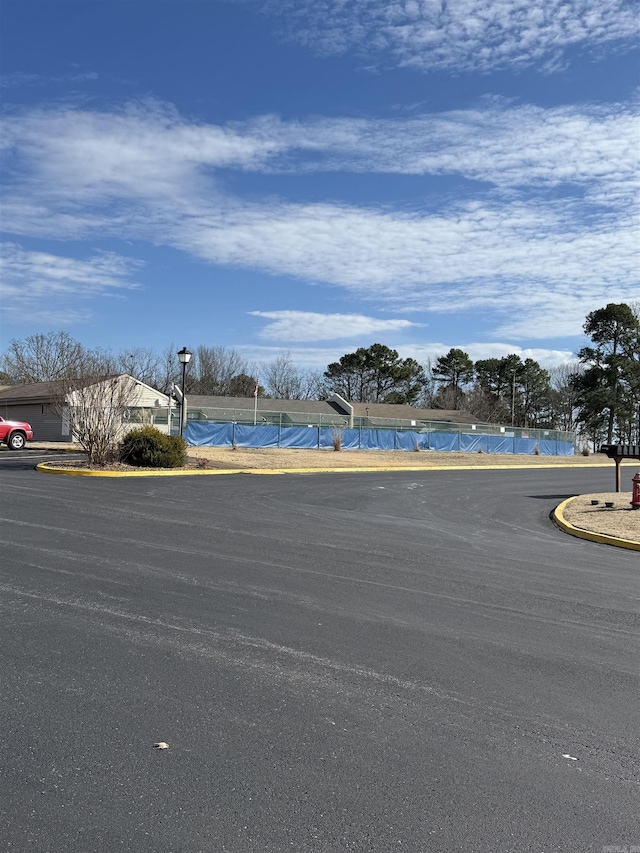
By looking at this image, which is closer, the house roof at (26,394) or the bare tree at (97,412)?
the bare tree at (97,412)

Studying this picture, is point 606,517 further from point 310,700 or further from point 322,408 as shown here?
point 322,408

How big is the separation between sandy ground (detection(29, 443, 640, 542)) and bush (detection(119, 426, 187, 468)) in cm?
158

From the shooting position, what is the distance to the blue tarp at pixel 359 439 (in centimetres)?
4078

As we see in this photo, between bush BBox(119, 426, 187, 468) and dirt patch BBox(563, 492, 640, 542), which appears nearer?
dirt patch BBox(563, 492, 640, 542)

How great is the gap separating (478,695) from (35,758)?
272 cm

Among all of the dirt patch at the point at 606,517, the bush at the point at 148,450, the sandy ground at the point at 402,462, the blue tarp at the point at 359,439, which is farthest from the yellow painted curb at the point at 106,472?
the blue tarp at the point at 359,439

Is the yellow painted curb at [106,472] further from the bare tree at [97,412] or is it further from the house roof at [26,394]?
the house roof at [26,394]

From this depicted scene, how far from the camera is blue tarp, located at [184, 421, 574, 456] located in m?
40.8

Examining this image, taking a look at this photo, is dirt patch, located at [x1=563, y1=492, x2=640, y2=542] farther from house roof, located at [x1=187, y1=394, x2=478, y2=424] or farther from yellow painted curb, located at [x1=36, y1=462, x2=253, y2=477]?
house roof, located at [x1=187, y1=394, x2=478, y2=424]

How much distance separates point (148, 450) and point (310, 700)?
20.4 meters

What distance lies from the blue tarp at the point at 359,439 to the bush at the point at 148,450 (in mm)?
15110

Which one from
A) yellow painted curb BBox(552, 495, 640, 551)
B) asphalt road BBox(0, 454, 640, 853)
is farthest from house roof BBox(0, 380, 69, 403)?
asphalt road BBox(0, 454, 640, 853)

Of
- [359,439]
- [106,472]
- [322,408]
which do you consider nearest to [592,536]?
[106,472]

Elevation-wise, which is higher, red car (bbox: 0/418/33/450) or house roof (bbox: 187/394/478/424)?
house roof (bbox: 187/394/478/424)
